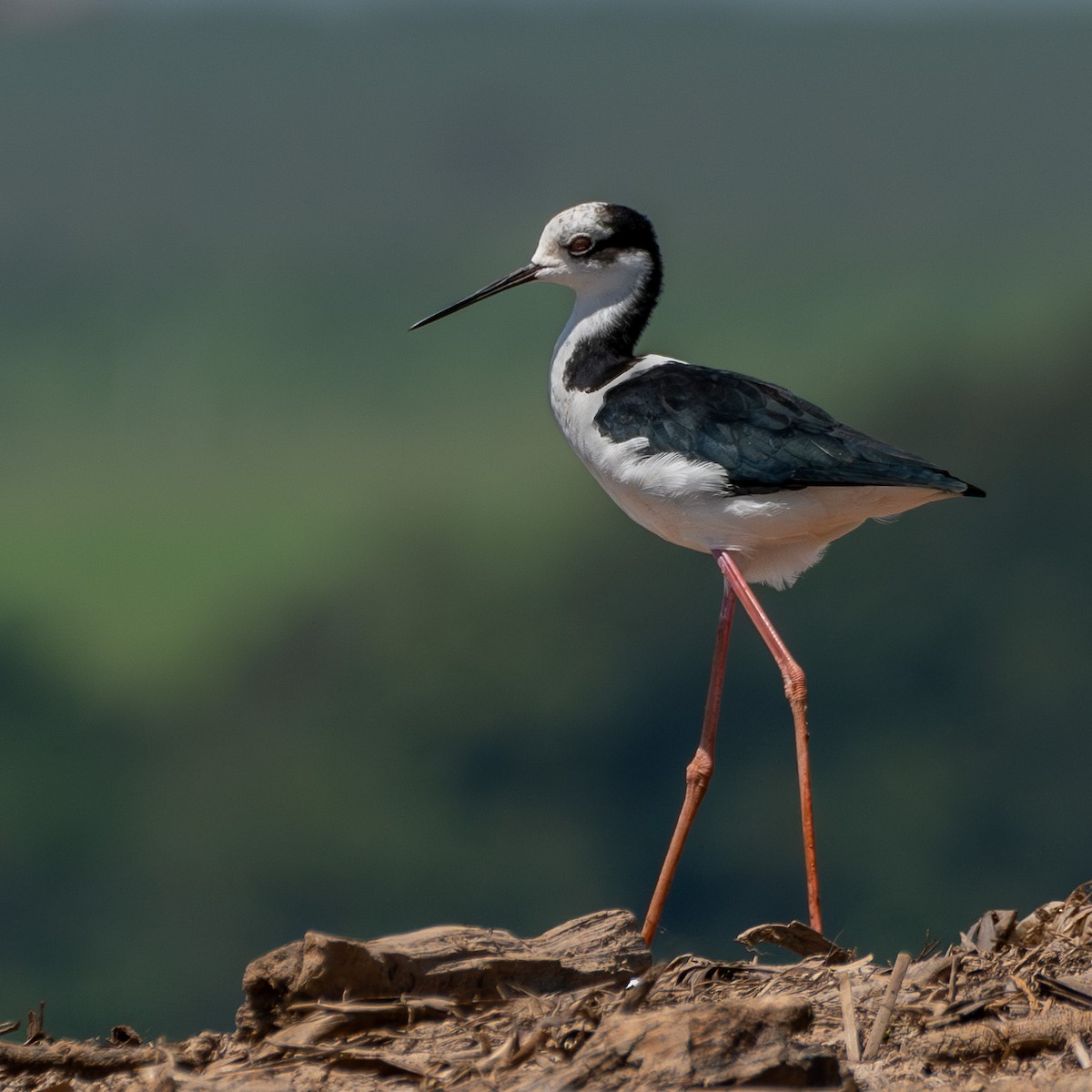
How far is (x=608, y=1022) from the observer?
11.2ft

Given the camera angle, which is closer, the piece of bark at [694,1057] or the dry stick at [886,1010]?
the piece of bark at [694,1057]

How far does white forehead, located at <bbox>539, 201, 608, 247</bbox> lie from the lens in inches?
253

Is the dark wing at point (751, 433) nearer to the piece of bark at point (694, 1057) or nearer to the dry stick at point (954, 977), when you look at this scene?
the dry stick at point (954, 977)

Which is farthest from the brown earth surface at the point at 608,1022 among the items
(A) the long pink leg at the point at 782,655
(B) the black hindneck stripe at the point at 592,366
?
(B) the black hindneck stripe at the point at 592,366

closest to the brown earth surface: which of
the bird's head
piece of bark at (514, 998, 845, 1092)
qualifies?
piece of bark at (514, 998, 845, 1092)

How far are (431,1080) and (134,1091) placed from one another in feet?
2.34

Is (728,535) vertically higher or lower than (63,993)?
higher

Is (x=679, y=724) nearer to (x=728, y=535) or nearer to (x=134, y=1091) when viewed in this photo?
(x=728, y=535)

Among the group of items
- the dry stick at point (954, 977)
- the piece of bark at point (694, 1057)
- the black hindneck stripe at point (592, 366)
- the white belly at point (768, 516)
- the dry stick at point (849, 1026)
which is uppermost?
the black hindneck stripe at point (592, 366)

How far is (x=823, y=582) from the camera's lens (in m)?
21.2

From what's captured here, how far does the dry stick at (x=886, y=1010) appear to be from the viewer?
3.60 metres

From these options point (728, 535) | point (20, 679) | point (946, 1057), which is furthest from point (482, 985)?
point (20, 679)

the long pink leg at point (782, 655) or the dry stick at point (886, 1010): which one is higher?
the long pink leg at point (782, 655)

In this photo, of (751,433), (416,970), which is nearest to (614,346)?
(751,433)
